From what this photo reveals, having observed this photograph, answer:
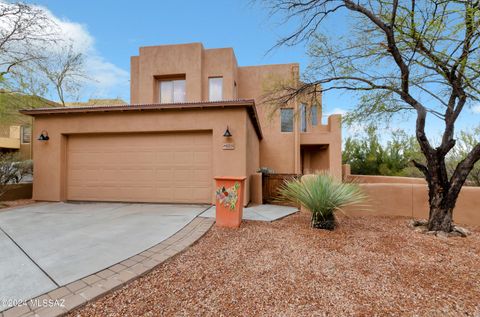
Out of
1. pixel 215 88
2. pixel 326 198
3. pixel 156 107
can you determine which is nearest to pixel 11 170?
pixel 156 107

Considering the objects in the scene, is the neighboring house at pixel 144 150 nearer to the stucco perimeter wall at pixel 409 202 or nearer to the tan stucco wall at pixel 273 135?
the stucco perimeter wall at pixel 409 202

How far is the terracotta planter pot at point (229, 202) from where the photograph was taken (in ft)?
15.1

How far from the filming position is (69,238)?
382cm

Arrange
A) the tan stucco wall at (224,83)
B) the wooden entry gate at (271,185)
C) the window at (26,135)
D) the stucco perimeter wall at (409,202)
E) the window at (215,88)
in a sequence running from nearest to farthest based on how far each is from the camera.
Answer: the stucco perimeter wall at (409,202) → the wooden entry gate at (271,185) → the tan stucco wall at (224,83) → the window at (215,88) → the window at (26,135)

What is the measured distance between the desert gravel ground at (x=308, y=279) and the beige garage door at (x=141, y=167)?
3.09 m

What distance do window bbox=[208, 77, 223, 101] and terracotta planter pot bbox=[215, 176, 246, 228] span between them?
7.97 m

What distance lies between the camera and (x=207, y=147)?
682 centimetres

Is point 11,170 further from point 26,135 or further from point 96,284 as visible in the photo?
point 26,135

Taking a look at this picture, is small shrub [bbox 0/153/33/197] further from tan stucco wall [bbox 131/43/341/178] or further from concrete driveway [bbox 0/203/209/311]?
tan stucco wall [bbox 131/43/341/178]

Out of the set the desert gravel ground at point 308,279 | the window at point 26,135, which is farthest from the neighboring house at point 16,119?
the desert gravel ground at point 308,279

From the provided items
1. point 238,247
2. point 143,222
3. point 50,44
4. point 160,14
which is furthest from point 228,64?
point 238,247

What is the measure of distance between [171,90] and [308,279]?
11.7 meters

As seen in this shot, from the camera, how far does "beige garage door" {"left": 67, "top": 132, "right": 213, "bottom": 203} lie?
6.84 meters

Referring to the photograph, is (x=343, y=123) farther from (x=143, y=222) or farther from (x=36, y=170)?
(x=36, y=170)
